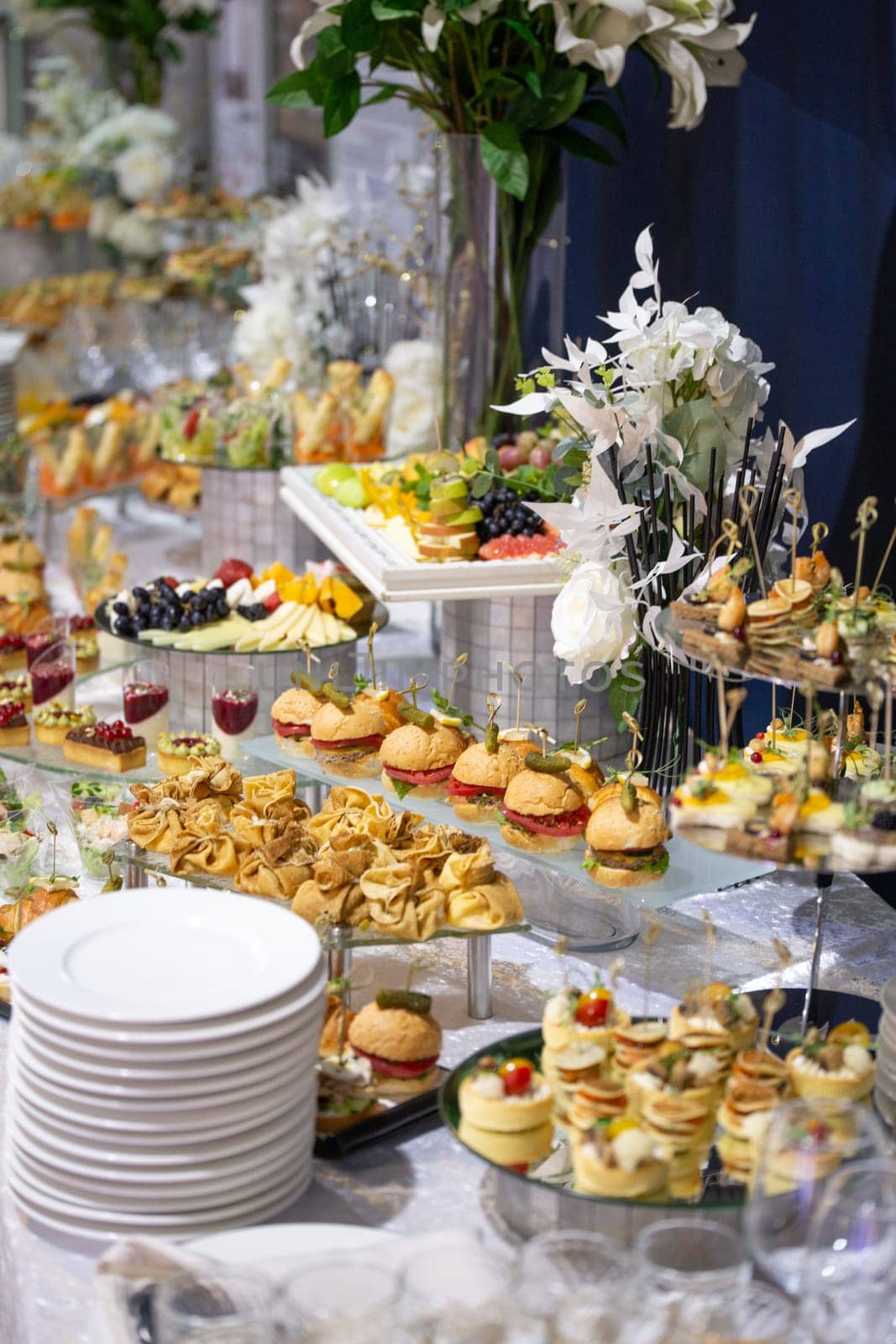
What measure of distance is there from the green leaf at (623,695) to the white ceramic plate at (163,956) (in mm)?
754

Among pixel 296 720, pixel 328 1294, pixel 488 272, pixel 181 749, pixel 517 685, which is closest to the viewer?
pixel 328 1294

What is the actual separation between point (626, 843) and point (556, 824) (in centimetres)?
12

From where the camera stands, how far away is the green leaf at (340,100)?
3064 mm

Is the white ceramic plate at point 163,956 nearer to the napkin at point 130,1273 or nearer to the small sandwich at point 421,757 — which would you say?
the napkin at point 130,1273

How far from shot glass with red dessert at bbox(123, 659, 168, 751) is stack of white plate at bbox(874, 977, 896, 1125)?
145cm

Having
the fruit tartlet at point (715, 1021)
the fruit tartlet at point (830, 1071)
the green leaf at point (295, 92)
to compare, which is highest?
the green leaf at point (295, 92)

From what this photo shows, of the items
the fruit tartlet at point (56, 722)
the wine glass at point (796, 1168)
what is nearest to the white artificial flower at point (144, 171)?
the fruit tartlet at point (56, 722)

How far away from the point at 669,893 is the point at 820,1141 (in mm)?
601

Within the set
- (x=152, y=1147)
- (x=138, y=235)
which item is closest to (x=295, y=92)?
(x=152, y=1147)

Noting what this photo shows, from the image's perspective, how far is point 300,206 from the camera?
450 cm

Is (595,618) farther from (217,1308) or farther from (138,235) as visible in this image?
(138,235)

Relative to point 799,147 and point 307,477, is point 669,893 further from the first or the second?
point 307,477

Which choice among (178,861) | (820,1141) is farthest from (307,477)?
(820,1141)

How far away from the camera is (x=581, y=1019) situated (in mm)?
1719
